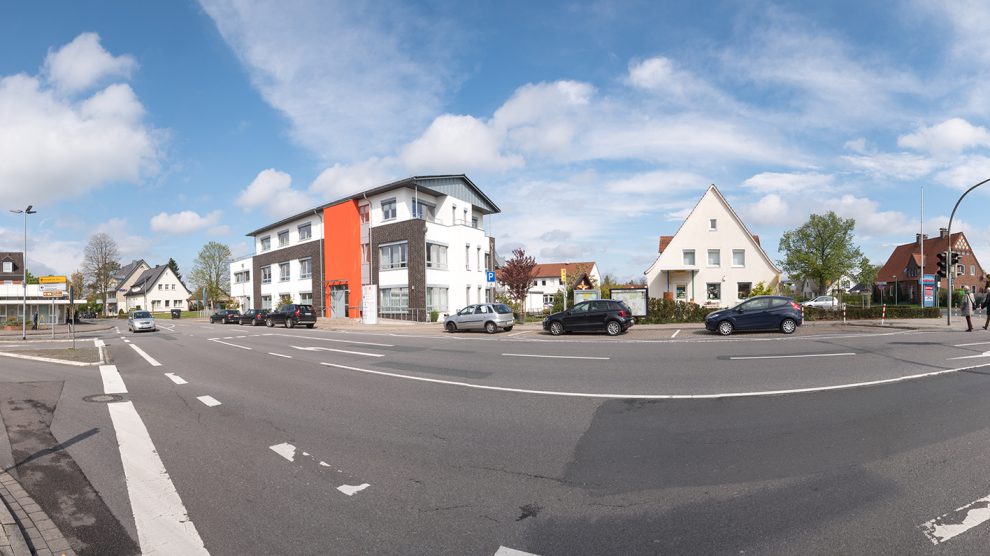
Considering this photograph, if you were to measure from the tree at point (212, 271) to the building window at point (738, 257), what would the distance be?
76.3 meters

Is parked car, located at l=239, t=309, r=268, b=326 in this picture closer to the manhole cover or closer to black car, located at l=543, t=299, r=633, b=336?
black car, located at l=543, t=299, r=633, b=336

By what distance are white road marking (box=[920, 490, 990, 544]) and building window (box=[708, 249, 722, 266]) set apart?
41.5 m

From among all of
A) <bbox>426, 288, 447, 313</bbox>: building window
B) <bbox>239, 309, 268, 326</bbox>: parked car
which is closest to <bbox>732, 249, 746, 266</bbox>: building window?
<bbox>426, 288, 447, 313</bbox>: building window

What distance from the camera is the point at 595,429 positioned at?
6.12 metres

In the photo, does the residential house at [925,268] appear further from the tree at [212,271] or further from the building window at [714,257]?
the tree at [212,271]

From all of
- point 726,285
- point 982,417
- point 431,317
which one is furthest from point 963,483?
point 726,285

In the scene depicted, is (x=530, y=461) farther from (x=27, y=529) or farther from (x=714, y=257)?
(x=714, y=257)

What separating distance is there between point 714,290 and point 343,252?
3125 cm

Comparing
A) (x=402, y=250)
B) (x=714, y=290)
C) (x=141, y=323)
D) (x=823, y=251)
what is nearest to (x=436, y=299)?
(x=402, y=250)

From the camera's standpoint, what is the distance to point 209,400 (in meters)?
8.53

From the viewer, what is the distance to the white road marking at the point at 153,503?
11.7 feet

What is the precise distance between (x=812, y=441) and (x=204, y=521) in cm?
589

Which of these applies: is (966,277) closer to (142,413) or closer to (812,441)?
(812,441)

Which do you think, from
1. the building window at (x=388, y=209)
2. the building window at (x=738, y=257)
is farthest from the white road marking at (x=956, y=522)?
the building window at (x=738, y=257)
